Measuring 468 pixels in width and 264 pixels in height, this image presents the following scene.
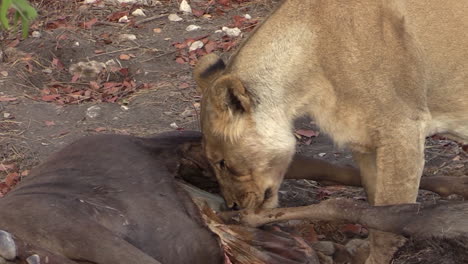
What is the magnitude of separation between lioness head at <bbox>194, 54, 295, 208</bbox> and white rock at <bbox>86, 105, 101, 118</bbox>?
2104 millimetres

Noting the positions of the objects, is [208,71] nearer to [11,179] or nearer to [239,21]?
[11,179]

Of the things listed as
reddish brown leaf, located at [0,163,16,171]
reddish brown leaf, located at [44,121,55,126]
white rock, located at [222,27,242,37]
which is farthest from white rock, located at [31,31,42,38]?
reddish brown leaf, located at [0,163,16,171]

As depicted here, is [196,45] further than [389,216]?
Yes

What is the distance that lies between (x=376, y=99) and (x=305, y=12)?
58 cm

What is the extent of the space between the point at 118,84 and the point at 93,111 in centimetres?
66

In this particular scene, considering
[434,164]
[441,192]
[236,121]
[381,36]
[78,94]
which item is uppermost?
[381,36]

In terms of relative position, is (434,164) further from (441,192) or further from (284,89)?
(284,89)

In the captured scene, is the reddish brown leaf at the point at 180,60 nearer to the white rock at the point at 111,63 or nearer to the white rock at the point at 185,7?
the white rock at the point at 111,63

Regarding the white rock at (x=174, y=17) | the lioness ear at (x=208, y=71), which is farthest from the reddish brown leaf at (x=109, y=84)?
the lioness ear at (x=208, y=71)

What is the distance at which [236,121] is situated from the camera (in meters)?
4.21

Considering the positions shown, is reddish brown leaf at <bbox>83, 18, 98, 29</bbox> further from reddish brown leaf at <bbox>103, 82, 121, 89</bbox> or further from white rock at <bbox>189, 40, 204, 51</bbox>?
reddish brown leaf at <bbox>103, 82, 121, 89</bbox>

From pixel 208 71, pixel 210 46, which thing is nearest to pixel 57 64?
pixel 210 46

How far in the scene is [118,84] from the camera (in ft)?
23.2

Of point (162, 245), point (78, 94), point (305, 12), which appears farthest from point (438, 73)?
point (78, 94)
